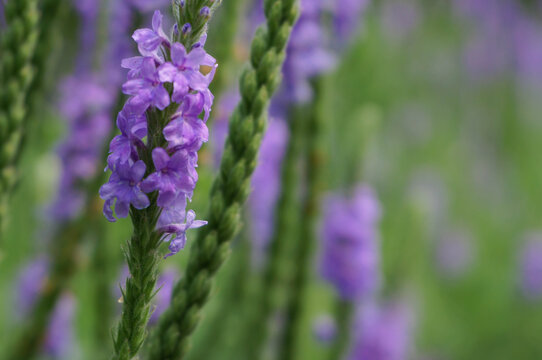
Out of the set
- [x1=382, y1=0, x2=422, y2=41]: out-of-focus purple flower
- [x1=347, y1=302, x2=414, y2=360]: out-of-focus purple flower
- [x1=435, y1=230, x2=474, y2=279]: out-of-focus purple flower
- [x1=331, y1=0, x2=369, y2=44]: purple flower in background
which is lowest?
[x1=347, y1=302, x2=414, y2=360]: out-of-focus purple flower

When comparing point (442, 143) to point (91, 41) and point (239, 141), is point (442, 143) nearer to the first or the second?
point (91, 41)

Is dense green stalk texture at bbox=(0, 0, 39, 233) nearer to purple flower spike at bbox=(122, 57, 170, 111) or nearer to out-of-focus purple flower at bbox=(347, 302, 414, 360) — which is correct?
purple flower spike at bbox=(122, 57, 170, 111)

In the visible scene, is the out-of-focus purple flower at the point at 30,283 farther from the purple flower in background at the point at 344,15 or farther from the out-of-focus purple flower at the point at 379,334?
the purple flower in background at the point at 344,15

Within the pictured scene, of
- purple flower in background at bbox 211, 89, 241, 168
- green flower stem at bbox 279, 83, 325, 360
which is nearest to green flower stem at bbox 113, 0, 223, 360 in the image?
green flower stem at bbox 279, 83, 325, 360

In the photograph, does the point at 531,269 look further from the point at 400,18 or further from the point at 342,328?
the point at 400,18

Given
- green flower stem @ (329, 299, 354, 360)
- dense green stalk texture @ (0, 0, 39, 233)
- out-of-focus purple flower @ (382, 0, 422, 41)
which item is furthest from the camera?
out-of-focus purple flower @ (382, 0, 422, 41)

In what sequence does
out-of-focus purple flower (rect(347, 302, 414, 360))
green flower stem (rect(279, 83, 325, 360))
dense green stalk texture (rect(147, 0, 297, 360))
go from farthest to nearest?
1. out-of-focus purple flower (rect(347, 302, 414, 360))
2. green flower stem (rect(279, 83, 325, 360))
3. dense green stalk texture (rect(147, 0, 297, 360))

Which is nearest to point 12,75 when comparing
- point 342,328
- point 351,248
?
point 351,248
